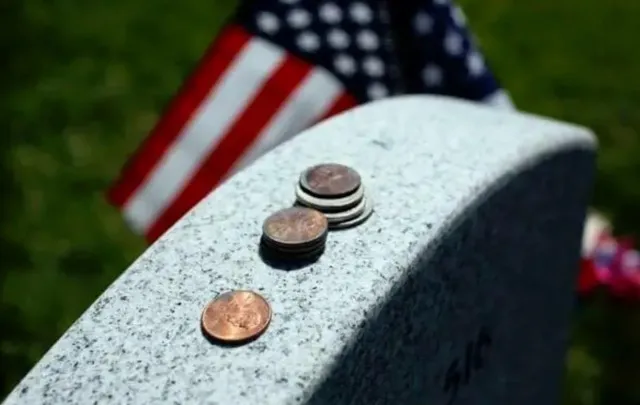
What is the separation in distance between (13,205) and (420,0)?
1902 millimetres

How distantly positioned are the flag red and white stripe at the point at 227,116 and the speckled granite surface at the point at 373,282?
20.3 inches

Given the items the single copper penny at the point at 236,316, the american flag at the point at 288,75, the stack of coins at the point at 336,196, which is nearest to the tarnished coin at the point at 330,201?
the stack of coins at the point at 336,196

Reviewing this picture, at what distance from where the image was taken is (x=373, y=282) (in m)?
1.50

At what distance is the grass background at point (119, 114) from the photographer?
10.8 feet

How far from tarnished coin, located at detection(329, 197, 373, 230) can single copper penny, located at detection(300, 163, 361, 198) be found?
0.13 ft

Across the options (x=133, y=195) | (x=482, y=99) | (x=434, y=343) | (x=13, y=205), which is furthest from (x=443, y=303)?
(x=13, y=205)

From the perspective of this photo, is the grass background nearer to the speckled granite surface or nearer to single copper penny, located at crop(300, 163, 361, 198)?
the speckled granite surface

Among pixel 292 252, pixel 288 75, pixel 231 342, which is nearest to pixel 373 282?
pixel 292 252

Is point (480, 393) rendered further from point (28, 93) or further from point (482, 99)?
point (28, 93)

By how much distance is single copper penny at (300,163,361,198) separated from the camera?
1.62 m

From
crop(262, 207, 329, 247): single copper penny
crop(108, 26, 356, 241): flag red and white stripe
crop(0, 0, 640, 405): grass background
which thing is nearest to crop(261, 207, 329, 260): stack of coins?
crop(262, 207, 329, 247): single copper penny

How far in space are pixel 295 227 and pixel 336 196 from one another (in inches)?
3.9

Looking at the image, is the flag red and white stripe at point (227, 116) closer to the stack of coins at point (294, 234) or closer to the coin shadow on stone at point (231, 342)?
the stack of coins at point (294, 234)

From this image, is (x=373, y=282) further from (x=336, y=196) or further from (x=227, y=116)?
(x=227, y=116)
